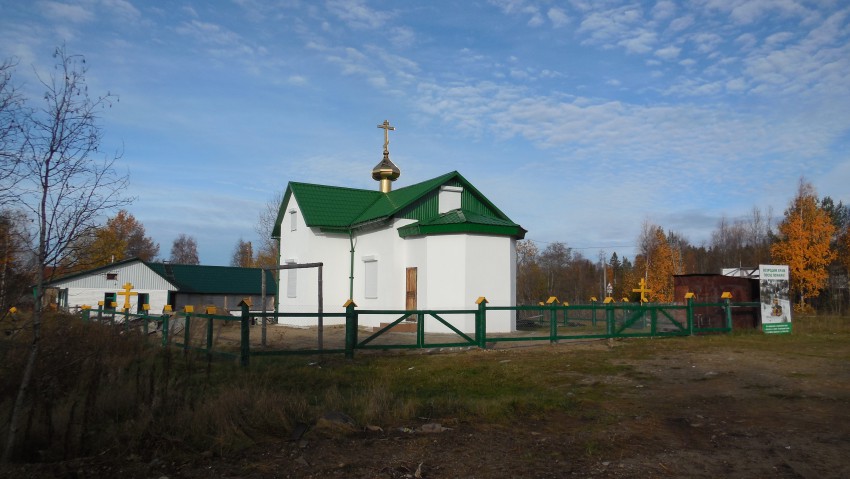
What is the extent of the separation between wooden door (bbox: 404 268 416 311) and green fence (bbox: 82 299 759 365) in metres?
1.40

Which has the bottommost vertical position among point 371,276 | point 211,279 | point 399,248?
point 371,276

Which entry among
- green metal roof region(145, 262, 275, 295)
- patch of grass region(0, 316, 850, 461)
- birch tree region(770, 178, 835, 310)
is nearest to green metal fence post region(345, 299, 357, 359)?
patch of grass region(0, 316, 850, 461)

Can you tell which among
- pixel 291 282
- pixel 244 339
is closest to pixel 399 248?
pixel 291 282

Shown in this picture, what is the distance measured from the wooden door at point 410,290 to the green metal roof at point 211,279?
21.9m

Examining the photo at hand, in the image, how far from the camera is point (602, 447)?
596 cm

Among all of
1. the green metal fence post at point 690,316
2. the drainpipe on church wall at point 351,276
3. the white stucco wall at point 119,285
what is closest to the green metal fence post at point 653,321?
the green metal fence post at point 690,316

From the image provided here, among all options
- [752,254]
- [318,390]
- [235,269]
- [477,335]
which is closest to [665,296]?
[752,254]

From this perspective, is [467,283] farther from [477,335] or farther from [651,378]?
[651,378]

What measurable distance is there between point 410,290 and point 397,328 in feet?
7.03

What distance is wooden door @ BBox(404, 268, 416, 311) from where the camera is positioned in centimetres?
2102

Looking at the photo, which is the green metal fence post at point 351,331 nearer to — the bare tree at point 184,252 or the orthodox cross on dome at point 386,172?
the orthodox cross on dome at point 386,172

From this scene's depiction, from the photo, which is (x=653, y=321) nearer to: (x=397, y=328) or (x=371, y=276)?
(x=397, y=328)

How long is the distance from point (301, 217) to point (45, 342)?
1857cm

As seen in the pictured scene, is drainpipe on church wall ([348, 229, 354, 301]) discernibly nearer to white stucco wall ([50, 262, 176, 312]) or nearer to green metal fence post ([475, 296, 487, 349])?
green metal fence post ([475, 296, 487, 349])
